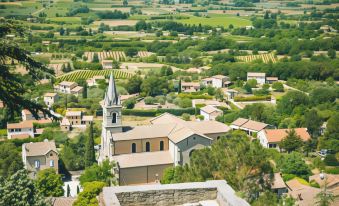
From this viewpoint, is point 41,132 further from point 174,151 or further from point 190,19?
point 190,19

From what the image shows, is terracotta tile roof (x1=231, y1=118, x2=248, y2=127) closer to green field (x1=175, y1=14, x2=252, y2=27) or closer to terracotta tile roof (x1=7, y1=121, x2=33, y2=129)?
terracotta tile roof (x1=7, y1=121, x2=33, y2=129)

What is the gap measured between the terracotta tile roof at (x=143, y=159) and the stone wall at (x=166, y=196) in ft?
63.0

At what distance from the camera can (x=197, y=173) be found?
20125 millimetres

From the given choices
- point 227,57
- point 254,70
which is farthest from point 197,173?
point 227,57

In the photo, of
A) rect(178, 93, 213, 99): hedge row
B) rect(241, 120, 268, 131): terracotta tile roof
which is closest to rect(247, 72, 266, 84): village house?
rect(178, 93, 213, 99): hedge row

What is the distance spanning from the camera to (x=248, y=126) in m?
41.7

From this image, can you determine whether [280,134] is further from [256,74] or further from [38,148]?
[256,74]

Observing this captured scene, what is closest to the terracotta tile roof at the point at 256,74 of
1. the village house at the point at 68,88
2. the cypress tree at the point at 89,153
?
the village house at the point at 68,88

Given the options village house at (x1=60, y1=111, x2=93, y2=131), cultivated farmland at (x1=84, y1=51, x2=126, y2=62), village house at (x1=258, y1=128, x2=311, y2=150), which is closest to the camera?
village house at (x1=258, y1=128, x2=311, y2=150)

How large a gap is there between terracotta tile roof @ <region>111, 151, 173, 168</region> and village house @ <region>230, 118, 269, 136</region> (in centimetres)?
1285

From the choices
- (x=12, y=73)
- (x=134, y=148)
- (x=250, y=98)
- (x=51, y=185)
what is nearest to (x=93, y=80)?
(x=250, y=98)

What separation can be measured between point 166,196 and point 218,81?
5540cm

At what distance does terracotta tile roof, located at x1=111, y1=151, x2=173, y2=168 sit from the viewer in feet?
93.7

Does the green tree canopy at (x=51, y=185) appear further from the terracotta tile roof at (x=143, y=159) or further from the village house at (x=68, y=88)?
the village house at (x=68, y=88)
